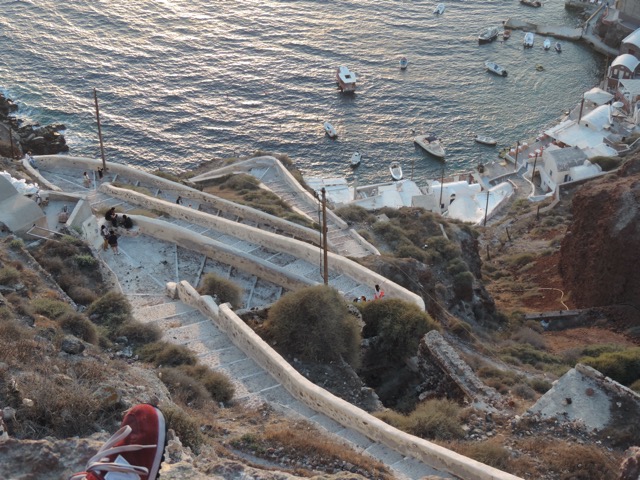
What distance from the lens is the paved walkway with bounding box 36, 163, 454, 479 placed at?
54.4 ft

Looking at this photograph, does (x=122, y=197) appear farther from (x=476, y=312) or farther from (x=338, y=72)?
(x=338, y=72)

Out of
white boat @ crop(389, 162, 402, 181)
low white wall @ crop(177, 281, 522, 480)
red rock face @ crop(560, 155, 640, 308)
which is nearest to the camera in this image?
low white wall @ crop(177, 281, 522, 480)

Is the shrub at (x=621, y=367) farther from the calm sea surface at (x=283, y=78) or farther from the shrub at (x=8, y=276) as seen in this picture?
the calm sea surface at (x=283, y=78)

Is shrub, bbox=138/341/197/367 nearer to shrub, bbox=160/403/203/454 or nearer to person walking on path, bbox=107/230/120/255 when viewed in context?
shrub, bbox=160/403/203/454

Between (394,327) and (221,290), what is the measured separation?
5.28 meters

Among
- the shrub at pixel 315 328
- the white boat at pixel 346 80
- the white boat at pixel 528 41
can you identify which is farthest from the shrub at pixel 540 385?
the white boat at pixel 528 41

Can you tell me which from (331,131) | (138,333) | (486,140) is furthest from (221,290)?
(486,140)

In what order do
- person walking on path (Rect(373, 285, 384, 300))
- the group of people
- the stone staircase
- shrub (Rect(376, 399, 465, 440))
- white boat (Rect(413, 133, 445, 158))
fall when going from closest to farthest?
the stone staircase < shrub (Rect(376, 399, 465, 440)) < the group of people < person walking on path (Rect(373, 285, 384, 300)) < white boat (Rect(413, 133, 445, 158))

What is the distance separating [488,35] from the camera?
269ft

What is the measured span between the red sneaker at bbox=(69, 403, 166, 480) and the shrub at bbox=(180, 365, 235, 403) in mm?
10680

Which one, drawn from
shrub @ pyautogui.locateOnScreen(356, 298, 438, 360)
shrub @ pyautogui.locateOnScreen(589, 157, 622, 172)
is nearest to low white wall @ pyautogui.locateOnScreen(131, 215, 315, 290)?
shrub @ pyautogui.locateOnScreen(356, 298, 438, 360)

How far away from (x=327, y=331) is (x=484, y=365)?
5.86 meters

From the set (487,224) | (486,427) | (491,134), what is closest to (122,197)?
(486,427)

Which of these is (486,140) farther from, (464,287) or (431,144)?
(464,287)
